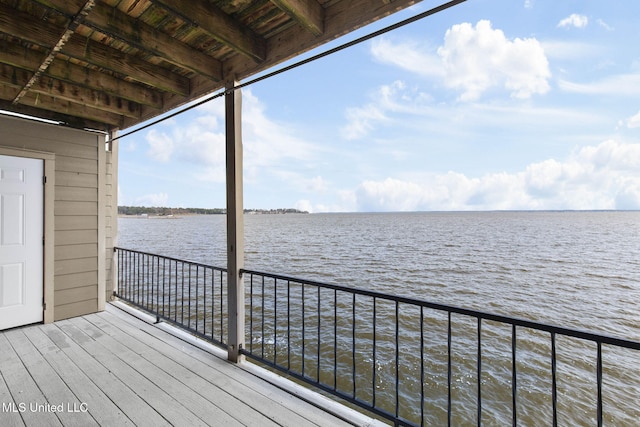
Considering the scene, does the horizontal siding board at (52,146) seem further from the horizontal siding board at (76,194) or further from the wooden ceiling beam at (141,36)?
the wooden ceiling beam at (141,36)

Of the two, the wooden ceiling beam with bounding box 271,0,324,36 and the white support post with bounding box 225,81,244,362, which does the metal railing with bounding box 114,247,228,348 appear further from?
the wooden ceiling beam with bounding box 271,0,324,36

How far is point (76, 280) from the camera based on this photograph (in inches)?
128

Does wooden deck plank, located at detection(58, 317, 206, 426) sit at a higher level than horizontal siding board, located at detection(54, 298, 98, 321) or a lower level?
lower

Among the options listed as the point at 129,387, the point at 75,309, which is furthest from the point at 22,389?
the point at 75,309

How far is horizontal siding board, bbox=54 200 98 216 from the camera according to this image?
10.3 ft

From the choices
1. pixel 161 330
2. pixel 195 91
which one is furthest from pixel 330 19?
pixel 161 330

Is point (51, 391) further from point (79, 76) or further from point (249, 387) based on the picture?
point (79, 76)

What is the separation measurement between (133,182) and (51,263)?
2208cm

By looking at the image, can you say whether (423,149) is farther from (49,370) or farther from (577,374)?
(49,370)

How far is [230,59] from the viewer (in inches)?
89.4

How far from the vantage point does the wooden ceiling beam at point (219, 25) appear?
155cm

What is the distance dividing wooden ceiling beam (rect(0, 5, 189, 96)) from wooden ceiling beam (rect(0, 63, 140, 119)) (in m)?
0.60

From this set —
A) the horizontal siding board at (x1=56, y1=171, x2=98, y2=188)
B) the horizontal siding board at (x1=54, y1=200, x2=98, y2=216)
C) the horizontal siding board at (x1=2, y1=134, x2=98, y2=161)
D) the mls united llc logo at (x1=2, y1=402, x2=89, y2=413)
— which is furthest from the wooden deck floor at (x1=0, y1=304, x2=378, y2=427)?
the horizontal siding board at (x1=2, y1=134, x2=98, y2=161)

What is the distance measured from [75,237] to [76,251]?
16 cm
